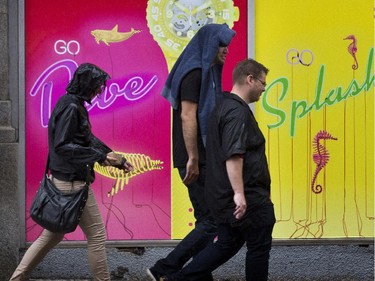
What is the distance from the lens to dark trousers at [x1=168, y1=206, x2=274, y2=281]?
5.64 meters

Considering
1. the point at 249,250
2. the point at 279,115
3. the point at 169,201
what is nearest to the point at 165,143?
the point at 169,201

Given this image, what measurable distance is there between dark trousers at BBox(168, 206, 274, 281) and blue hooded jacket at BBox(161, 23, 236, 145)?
74 cm

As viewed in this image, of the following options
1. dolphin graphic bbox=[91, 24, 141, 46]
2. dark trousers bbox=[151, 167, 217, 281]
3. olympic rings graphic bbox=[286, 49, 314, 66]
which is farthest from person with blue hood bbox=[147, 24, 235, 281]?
olympic rings graphic bbox=[286, 49, 314, 66]

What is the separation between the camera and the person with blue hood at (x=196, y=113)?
605cm

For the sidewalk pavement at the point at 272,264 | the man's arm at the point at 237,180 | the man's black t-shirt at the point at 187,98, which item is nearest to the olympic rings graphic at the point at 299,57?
the sidewalk pavement at the point at 272,264

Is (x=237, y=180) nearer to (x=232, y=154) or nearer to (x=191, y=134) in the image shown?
(x=232, y=154)

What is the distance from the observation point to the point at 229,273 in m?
7.81

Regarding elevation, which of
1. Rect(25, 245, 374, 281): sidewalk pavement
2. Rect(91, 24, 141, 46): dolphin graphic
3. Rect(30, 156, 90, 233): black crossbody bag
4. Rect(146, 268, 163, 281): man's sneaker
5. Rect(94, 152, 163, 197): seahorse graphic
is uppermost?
Rect(91, 24, 141, 46): dolphin graphic

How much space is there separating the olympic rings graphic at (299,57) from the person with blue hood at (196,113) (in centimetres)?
177

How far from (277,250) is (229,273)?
0.49m

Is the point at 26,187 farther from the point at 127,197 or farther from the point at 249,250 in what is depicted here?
the point at 249,250

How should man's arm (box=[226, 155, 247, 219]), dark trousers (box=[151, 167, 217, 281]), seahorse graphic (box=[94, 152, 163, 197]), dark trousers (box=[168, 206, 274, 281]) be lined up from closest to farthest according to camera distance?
man's arm (box=[226, 155, 247, 219]) → dark trousers (box=[168, 206, 274, 281]) → dark trousers (box=[151, 167, 217, 281]) → seahorse graphic (box=[94, 152, 163, 197])

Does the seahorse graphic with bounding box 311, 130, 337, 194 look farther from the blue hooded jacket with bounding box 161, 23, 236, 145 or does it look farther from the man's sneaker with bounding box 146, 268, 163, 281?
the man's sneaker with bounding box 146, 268, 163, 281

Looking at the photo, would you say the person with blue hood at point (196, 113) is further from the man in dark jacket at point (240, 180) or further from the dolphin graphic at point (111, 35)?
the dolphin graphic at point (111, 35)
